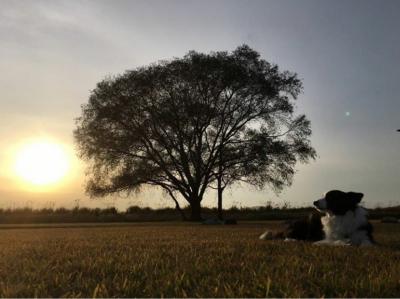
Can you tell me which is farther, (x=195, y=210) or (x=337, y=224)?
(x=195, y=210)

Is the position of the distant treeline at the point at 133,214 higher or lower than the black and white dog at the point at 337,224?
higher

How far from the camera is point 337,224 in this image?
35.2ft

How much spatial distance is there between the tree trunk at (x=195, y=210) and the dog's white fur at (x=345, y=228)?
2929cm

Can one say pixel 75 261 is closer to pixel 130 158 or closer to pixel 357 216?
pixel 357 216

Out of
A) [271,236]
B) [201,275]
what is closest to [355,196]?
[271,236]

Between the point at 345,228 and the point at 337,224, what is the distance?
0.65 ft

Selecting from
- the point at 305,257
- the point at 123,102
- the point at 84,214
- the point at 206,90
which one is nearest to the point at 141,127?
A: the point at 123,102

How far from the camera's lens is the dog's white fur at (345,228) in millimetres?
10260

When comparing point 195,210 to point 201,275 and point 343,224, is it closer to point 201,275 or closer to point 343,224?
point 343,224

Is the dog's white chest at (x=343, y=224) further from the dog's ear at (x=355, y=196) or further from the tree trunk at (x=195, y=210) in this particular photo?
the tree trunk at (x=195, y=210)

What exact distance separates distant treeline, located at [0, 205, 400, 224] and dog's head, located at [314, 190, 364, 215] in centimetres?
2658

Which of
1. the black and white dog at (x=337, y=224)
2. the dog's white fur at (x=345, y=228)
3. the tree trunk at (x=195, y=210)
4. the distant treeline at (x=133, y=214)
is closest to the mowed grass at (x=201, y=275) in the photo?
the dog's white fur at (x=345, y=228)

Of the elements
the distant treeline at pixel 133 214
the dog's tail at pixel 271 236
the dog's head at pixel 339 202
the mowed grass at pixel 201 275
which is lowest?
the mowed grass at pixel 201 275

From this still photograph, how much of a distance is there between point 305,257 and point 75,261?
2.91m
